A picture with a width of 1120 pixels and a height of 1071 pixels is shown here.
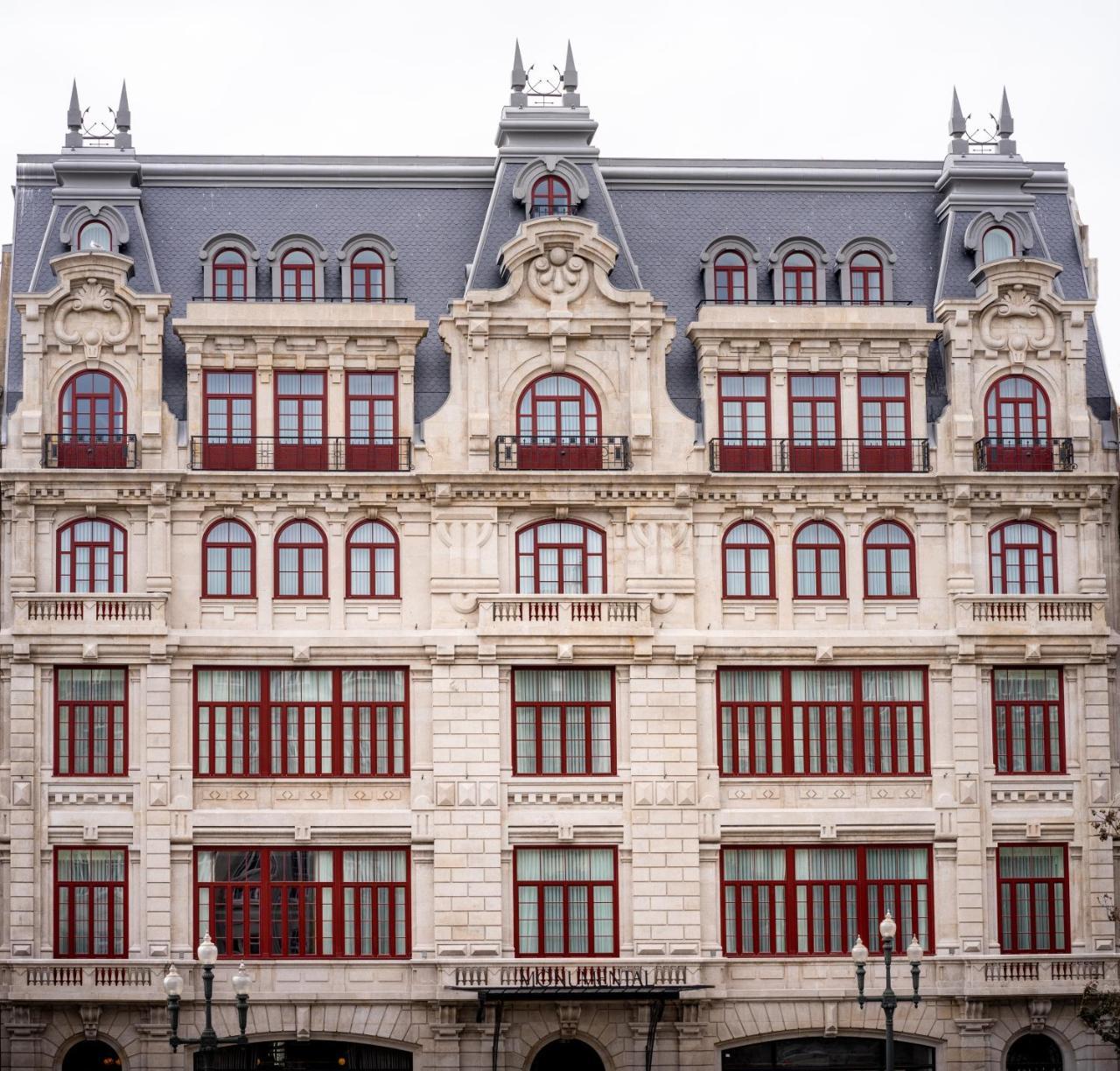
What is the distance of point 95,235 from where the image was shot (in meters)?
61.9

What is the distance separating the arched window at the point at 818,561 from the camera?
60844mm

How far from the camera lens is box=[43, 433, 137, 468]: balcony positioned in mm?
59375

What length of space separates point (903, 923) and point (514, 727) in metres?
11.7

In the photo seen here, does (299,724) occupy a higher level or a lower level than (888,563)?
lower

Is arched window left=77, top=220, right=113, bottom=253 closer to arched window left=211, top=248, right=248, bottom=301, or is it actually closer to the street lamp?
arched window left=211, top=248, right=248, bottom=301

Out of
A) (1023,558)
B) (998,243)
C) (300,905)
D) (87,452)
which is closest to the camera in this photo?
(300,905)

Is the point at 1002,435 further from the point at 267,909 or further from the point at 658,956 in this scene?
the point at 267,909

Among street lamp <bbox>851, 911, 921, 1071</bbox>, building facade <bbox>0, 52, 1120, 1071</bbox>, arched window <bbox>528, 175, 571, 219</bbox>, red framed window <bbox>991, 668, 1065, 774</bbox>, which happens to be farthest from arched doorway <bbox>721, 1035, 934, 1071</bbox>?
arched window <bbox>528, 175, 571, 219</bbox>

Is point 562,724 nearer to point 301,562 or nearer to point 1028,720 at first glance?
point 301,562

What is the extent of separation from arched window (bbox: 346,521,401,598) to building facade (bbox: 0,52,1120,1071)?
121 mm

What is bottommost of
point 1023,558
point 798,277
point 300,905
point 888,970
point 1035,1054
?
point 1035,1054

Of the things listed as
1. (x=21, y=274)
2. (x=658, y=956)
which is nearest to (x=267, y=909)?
(x=658, y=956)

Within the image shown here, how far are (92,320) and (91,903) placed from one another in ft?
51.1

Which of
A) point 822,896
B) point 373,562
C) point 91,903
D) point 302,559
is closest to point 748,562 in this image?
point 822,896
